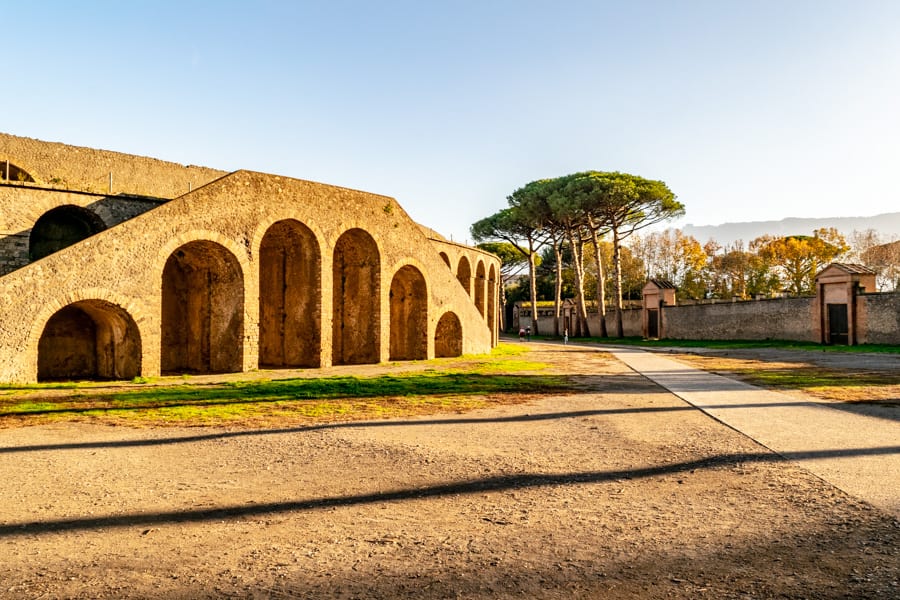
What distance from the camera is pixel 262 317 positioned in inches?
756

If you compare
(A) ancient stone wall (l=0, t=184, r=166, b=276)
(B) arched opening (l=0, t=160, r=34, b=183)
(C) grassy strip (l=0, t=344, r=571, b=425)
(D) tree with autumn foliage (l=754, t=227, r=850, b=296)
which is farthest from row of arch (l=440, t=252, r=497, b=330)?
(D) tree with autumn foliage (l=754, t=227, r=850, b=296)

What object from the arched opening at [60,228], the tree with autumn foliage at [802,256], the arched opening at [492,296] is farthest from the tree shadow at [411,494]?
the tree with autumn foliage at [802,256]

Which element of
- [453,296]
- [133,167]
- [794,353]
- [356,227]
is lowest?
[794,353]

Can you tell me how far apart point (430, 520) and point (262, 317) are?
644 inches

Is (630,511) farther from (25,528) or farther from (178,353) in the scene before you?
(178,353)

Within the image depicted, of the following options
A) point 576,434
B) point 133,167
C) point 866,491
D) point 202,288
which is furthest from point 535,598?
point 133,167

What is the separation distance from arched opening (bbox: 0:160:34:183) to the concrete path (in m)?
19.0

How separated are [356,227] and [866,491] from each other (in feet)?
51.8

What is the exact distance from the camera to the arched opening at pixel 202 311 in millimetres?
15922

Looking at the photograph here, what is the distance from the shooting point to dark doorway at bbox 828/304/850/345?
25.1 m

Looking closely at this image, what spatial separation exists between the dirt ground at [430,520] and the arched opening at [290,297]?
1088 centimetres

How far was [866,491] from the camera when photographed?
4473mm

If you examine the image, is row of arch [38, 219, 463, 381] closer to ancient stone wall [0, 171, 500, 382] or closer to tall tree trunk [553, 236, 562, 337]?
ancient stone wall [0, 171, 500, 382]

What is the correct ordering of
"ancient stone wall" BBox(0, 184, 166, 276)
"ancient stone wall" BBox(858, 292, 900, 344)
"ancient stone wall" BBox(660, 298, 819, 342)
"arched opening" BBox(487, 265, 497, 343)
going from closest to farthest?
"ancient stone wall" BBox(0, 184, 166, 276) < "ancient stone wall" BBox(858, 292, 900, 344) < "ancient stone wall" BBox(660, 298, 819, 342) < "arched opening" BBox(487, 265, 497, 343)
